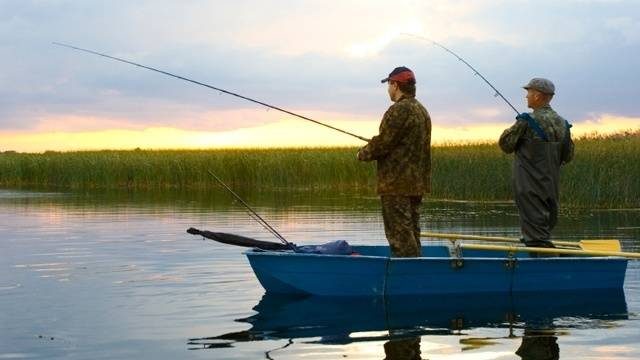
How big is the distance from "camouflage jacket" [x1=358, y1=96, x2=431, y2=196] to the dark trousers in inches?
3.8

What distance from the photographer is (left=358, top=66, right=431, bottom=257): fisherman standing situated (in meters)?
9.30

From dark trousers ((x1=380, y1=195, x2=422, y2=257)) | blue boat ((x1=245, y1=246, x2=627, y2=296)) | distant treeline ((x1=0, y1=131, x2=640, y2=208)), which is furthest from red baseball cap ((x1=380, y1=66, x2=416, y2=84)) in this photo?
distant treeline ((x1=0, y1=131, x2=640, y2=208))

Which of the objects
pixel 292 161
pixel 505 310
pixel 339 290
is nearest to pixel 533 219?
pixel 505 310

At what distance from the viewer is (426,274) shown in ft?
31.2

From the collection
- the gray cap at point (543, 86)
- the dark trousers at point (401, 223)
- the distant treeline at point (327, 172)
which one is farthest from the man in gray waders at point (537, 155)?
the distant treeline at point (327, 172)

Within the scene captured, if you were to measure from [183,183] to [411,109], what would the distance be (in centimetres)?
2605

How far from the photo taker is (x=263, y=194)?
2925 cm

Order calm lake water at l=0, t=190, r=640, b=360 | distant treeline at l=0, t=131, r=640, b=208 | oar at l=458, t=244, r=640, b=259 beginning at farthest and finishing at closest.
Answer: distant treeline at l=0, t=131, r=640, b=208
oar at l=458, t=244, r=640, b=259
calm lake water at l=0, t=190, r=640, b=360

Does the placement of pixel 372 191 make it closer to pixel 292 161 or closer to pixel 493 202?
pixel 292 161

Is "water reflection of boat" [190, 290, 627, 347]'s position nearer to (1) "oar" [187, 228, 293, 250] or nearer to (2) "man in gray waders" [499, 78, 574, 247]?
(1) "oar" [187, 228, 293, 250]

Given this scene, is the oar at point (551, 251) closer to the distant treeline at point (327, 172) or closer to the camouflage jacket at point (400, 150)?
the camouflage jacket at point (400, 150)

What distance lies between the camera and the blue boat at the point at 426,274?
9445 mm

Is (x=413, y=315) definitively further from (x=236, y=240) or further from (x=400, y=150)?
(x=236, y=240)

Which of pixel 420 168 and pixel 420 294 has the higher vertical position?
pixel 420 168
